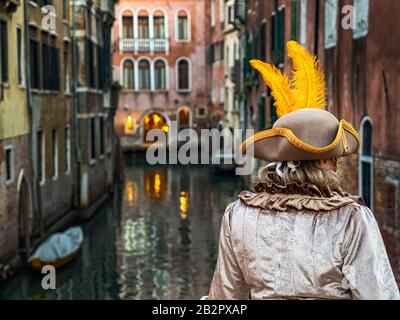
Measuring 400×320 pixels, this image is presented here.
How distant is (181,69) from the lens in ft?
138

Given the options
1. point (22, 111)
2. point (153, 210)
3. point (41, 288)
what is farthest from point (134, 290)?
point (153, 210)

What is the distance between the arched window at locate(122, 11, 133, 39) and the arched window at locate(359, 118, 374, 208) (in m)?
31.4

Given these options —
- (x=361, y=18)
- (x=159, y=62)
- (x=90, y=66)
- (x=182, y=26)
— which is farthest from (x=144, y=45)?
(x=361, y=18)

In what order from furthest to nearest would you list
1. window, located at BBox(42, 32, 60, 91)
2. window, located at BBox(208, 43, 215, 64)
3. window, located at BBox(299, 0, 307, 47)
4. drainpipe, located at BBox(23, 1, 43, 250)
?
1. window, located at BBox(208, 43, 215, 64)
2. window, located at BBox(42, 32, 60, 91)
3. window, located at BBox(299, 0, 307, 47)
4. drainpipe, located at BBox(23, 1, 43, 250)

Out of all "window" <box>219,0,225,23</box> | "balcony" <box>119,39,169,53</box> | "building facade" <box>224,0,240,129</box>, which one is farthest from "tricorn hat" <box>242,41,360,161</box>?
"balcony" <box>119,39,169,53</box>

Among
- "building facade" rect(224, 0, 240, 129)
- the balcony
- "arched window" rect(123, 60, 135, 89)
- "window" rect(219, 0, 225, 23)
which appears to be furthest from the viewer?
"arched window" rect(123, 60, 135, 89)

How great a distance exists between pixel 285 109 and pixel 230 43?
3366 cm

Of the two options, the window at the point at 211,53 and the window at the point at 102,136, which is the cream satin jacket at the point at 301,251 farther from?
the window at the point at 211,53

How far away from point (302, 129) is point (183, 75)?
131ft

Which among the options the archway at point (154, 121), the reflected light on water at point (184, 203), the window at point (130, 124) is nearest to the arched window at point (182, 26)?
the archway at point (154, 121)

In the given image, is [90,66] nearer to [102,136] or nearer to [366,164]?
[102,136]

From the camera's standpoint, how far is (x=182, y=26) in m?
41.7

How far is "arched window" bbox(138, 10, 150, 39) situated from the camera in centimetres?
4155

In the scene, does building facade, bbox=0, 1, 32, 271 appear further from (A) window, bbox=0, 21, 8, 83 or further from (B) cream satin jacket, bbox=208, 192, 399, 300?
(B) cream satin jacket, bbox=208, 192, 399, 300
